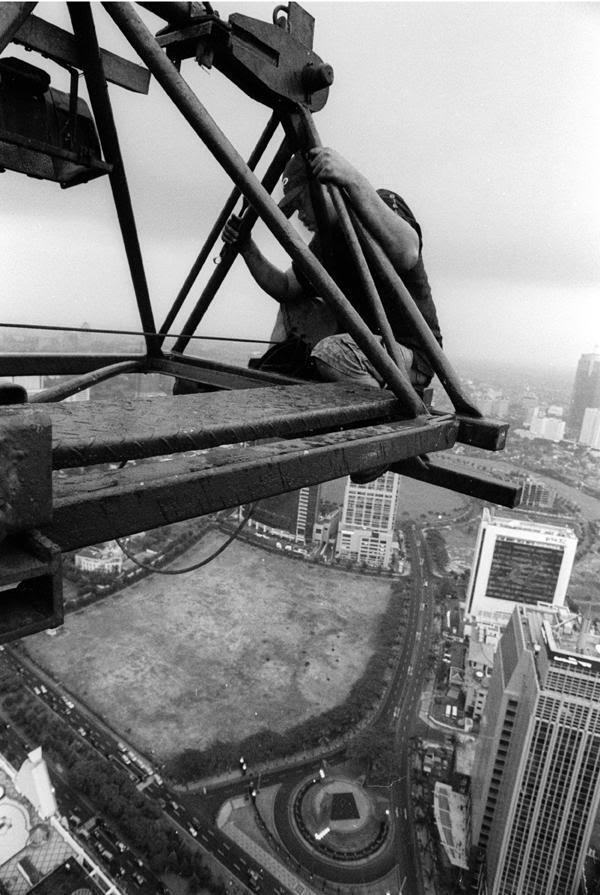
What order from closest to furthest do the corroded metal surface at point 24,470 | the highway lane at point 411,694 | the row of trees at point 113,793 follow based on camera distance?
the corroded metal surface at point 24,470 → the row of trees at point 113,793 → the highway lane at point 411,694

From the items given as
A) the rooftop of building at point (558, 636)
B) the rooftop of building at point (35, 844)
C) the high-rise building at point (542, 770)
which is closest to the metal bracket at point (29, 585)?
the rooftop of building at point (35, 844)

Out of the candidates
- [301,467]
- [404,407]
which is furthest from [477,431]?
[301,467]

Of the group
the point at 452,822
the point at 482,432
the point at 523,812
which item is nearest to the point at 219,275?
the point at 482,432

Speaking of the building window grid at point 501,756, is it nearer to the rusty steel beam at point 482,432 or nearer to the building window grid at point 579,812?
the building window grid at point 579,812

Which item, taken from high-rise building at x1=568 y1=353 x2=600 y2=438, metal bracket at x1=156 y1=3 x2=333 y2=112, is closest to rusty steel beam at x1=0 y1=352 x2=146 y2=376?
metal bracket at x1=156 y1=3 x2=333 y2=112

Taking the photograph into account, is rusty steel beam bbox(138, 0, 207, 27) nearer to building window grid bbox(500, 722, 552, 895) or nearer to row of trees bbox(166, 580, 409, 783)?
building window grid bbox(500, 722, 552, 895)

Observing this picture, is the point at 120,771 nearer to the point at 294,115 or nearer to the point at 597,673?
the point at 597,673
